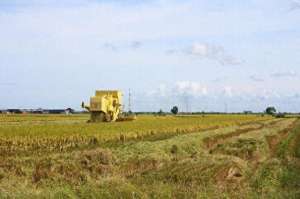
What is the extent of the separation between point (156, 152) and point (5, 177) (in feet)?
32.3

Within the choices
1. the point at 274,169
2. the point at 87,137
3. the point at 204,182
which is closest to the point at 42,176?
the point at 204,182

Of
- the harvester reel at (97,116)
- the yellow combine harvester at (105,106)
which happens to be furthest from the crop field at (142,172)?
the harvester reel at (97,116)

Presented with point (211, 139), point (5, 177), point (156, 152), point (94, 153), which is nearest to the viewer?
point (5, 177)

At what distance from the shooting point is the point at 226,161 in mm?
21391

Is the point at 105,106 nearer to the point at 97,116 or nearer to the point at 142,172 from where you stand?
the point at 97,116

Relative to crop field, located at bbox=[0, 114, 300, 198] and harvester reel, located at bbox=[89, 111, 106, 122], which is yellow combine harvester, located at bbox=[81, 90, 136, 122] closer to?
harvester reel, located at bbox=[89, 111, 106, 122]

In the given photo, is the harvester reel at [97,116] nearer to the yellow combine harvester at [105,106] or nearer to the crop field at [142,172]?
the yellow combine harvester at [105,106]

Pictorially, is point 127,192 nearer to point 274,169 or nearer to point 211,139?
point 274,169

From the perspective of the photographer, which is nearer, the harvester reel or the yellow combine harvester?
the yellow combine harvester

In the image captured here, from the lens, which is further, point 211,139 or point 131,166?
point 211,139

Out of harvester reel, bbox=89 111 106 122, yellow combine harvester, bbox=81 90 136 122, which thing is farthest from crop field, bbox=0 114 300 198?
harvester reel, bbox=89 111 106 122

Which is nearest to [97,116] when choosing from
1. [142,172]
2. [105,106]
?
[105,106]

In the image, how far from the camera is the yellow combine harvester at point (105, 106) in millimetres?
67312

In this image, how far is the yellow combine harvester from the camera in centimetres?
6731
